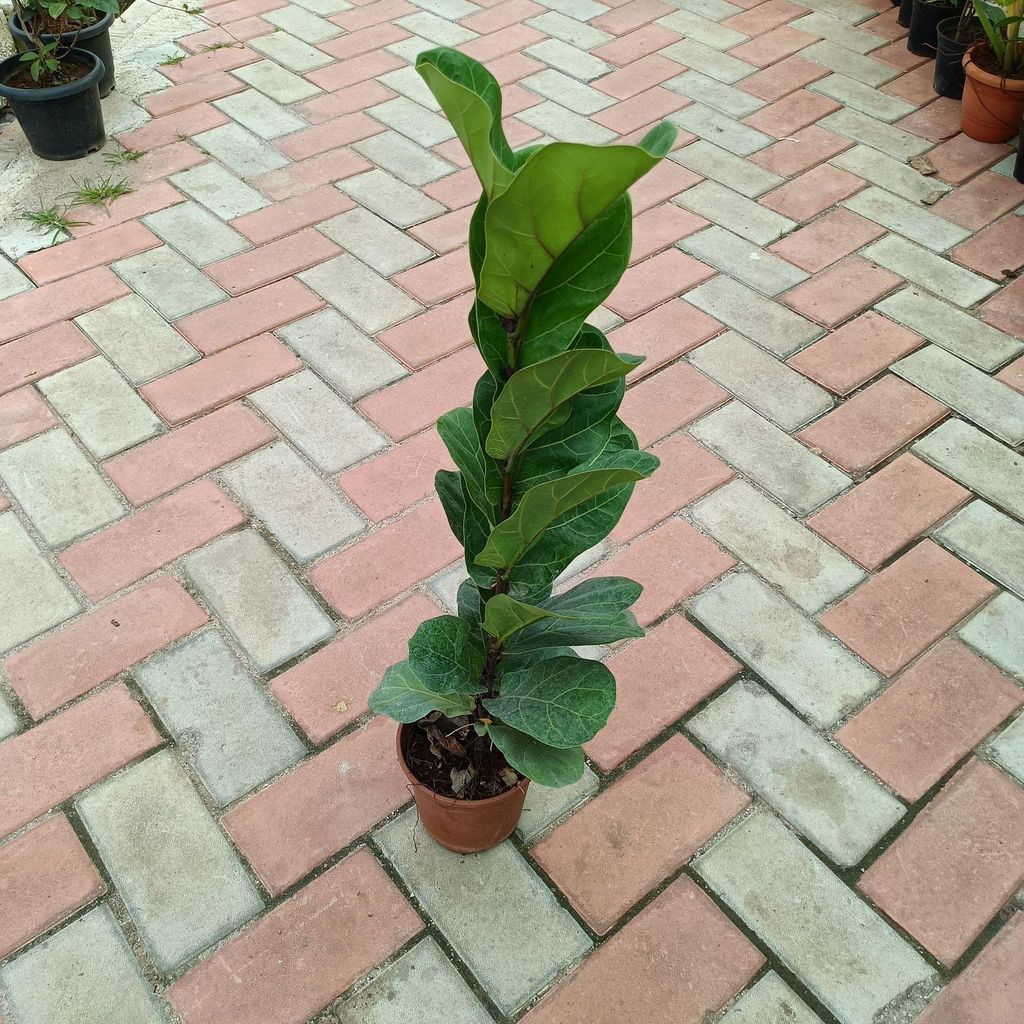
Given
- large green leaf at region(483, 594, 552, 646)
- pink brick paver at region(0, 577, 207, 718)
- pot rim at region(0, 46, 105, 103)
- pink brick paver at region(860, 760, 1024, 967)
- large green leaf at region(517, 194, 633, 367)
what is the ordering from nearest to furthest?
large green leaf at region(517, 194, 633, 367) → large green leaf at region(483, 594, 552, 646) → pink brick paver at region(860, 760, 1024, 967) → pink brick paver at region(0, 577, 207, 718) → pot rim at region(0, 46, 105, 103)

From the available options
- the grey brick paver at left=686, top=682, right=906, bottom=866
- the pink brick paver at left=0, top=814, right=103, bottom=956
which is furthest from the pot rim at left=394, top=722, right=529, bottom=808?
the pink brick paver at left=0, top=814, right=103, bottom=956

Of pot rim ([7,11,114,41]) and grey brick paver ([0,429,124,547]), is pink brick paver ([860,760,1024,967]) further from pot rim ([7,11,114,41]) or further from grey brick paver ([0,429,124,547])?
pot rim ([7,11,114,41])

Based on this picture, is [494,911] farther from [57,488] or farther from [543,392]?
[57,488]

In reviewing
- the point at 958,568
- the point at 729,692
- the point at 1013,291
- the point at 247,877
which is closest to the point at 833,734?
the point at 729,692

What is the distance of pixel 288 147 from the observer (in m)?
3.28

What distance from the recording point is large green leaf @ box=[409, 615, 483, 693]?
4.49 ft

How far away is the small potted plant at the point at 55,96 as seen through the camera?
3002 millimetres

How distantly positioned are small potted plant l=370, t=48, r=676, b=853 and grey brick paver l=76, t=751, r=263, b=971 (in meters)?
0.36

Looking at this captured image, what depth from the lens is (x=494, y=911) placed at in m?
1.63

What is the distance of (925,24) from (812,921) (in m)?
3.41

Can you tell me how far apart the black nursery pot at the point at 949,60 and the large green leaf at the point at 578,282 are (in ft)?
10.1

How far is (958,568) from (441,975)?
1363 mm

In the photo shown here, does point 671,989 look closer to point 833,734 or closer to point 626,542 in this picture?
point 833,734

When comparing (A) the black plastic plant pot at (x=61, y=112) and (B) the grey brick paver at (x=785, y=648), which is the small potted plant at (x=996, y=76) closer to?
(B) the grey brick paver at (x=785, y=648)
